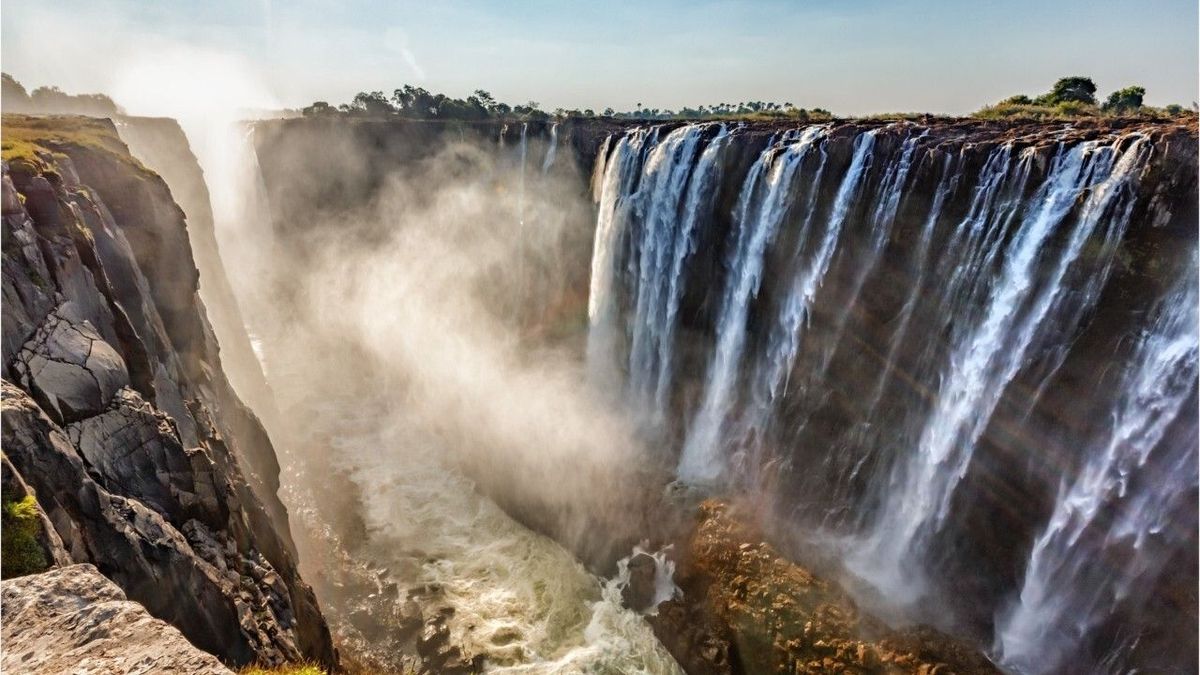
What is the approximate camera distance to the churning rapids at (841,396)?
11.9 meters

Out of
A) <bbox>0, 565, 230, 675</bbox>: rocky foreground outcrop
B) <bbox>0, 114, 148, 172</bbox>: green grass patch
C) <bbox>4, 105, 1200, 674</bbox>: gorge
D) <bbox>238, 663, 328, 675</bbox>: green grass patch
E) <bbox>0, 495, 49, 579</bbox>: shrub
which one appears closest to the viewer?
<bbox>0, 565, 230, 675</bbox>: rocky foreground outcrop

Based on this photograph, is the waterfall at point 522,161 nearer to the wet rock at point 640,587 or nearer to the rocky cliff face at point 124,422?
the rocky cliff face at point 124,422

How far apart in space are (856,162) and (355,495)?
21.1 m

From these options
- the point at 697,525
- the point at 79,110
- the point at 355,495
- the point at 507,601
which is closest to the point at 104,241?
the point at 355,495

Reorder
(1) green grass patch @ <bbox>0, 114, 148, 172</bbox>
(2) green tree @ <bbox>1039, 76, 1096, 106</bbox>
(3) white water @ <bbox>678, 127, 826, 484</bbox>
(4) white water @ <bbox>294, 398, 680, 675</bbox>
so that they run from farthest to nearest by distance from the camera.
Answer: (2) green tree @ <bbox>1039, 76, 1096, 106</bbox> < (3) white water @ <bbox>678, 127, 826, 484</bbox> < (4) white water @ <bbox>294, 398, 680, 675</bbox> < (1) green grass patch @ <bbox>0, 114, 148, 172</bbox>

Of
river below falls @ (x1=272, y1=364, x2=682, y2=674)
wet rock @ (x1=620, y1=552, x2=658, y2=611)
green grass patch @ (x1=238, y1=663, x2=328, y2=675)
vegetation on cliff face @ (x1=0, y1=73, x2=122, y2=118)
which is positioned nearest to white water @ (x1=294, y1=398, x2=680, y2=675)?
river below falls @ (x1=272, y1=364, x2=682, y2=674)

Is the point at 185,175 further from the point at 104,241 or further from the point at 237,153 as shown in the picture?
the point at 104,241

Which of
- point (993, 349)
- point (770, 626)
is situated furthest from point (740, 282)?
point (770, 626)

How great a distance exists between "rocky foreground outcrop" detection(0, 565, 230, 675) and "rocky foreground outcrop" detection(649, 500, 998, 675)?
42.0ft

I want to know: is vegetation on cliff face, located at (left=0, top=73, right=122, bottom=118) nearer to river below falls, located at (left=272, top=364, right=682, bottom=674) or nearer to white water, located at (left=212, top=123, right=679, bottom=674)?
white water, located at (left=212, top=123, right=679, bottom=674)

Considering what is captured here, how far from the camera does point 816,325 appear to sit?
730 inches

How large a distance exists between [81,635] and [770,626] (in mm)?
14108

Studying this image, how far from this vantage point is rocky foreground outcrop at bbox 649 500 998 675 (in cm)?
1370

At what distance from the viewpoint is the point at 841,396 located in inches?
706
